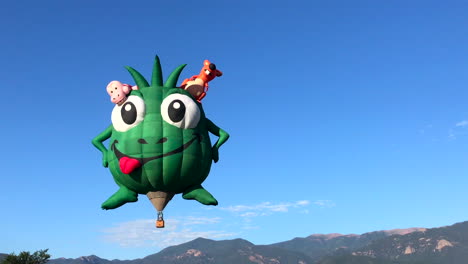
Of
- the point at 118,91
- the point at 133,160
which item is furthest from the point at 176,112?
the point at 118,91

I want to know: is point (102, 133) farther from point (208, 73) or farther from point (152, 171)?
point (208, 73)

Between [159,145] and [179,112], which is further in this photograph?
[179,112]

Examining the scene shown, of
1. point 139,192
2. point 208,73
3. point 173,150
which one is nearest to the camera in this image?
point 173,150

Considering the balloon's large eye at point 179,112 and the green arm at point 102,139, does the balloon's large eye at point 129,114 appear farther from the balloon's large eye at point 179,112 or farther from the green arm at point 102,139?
the green arm at point 102,139

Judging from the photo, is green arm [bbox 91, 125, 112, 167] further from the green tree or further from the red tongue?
the green tree

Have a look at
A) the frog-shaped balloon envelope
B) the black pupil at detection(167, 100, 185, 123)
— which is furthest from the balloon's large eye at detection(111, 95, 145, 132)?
the black pupil at detection(167, 100, 185, 123)

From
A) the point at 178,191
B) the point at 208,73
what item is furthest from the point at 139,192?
the point at 208,73

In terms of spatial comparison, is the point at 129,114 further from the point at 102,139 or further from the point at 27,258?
the point at 27,258
